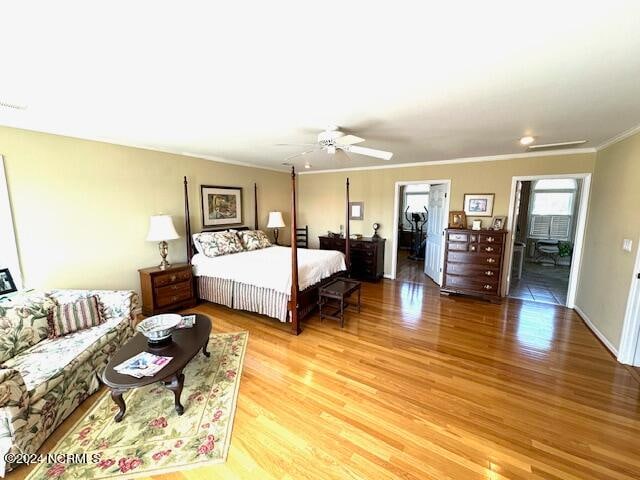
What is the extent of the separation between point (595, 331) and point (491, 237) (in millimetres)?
1624

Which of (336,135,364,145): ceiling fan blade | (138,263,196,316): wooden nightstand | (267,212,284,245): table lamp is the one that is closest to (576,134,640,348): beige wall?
(336,135,364,145): ceiling fan blade

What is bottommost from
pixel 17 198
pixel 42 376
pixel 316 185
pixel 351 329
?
pixel 351 329

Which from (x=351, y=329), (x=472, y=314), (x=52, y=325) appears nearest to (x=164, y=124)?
(x=52, y=325)

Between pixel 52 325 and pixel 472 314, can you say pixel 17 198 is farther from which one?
pixel 472 314

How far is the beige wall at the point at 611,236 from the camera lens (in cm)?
264

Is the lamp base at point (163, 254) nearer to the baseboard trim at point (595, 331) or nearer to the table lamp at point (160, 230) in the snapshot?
the table lamp at point (160, 230)

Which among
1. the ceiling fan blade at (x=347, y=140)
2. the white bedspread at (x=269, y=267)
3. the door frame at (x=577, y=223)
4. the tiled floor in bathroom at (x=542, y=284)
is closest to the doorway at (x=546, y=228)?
the tiled floor in bathroom at (x=542, y=284)

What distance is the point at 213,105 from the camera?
219 centimetres

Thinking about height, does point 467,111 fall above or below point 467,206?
above

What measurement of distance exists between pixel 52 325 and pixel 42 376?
737 mm

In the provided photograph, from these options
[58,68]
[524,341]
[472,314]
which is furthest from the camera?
[472,314]

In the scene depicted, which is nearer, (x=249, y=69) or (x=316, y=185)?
(x=249, y=69)

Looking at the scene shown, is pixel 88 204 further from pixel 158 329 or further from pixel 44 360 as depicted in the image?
pixel 158 329

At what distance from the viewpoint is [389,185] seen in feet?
17.3
